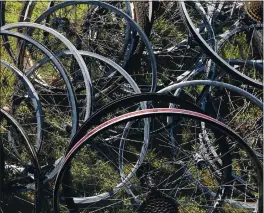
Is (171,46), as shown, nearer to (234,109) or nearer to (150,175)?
(234,109)

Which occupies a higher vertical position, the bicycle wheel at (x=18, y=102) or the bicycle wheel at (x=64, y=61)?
the bicycle wheel at (x=64, y=61)

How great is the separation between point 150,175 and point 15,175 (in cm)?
112

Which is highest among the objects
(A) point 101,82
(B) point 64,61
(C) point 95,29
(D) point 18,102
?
(C) point 95,29

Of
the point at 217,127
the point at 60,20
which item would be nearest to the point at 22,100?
the point at 60,20

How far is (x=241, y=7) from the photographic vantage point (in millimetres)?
3906

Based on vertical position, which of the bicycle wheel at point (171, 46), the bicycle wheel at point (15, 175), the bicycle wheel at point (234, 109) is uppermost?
the bicycle wheel at point (171, 46)

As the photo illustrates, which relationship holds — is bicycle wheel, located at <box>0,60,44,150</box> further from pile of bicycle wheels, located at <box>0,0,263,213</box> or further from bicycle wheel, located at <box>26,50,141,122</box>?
bicycle wheel, located at <box>26,50,141,122</box>

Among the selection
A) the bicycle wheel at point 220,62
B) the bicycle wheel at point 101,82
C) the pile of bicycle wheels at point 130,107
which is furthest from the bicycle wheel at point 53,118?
the bicycle wheel at point 220,62

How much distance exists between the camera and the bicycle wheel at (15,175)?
129 inches

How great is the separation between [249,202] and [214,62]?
1.03 metres

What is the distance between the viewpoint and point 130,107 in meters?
3.59

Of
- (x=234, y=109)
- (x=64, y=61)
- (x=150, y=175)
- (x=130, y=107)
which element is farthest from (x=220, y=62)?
(x=64, y=61)

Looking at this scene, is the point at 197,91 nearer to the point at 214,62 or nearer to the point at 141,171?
the point at 214,62

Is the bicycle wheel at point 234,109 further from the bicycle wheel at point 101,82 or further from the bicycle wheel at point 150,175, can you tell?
the bicycle wheel at point 101,82
